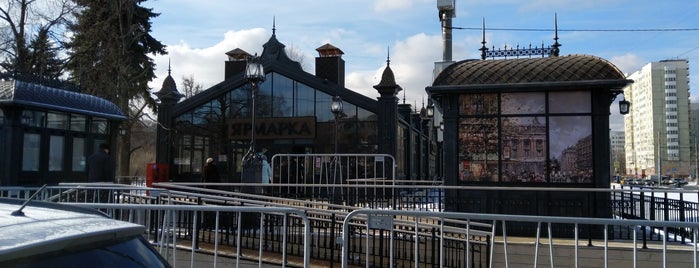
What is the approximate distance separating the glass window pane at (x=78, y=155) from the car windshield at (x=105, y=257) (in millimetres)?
13413

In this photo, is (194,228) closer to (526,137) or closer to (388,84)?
(526,137)

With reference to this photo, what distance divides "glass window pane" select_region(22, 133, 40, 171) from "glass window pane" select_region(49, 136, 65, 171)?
1.26 feet

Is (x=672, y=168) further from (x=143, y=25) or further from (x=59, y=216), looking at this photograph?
(x=59, y=216)

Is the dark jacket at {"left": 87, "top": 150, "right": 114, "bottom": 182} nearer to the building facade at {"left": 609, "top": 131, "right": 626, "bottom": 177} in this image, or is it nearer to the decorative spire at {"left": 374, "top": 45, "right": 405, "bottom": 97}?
the decorative spire at {"left": 374, "top": 45, "right": 405, "bottom": 97}

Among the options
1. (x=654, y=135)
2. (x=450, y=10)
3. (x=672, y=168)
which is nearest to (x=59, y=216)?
(x=450, y=10)

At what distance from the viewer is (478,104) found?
1190 cm

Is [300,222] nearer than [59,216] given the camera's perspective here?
No

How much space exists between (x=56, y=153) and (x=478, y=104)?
10.5 meters

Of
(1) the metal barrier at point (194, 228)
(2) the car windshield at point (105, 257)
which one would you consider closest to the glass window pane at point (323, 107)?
(1) the metal barrier at point (194, 228)

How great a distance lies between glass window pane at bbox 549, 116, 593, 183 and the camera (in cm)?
1119

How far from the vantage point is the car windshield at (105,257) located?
203 centimetres

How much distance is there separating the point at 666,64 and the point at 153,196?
61990 mm

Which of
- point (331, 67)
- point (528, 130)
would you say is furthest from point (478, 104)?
point (331, 67)

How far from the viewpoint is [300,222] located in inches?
379
